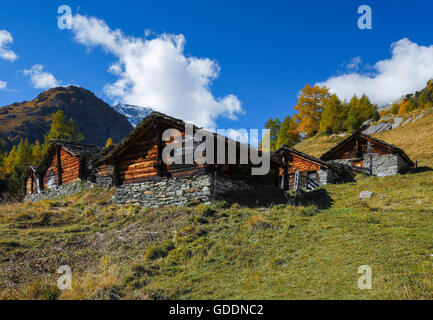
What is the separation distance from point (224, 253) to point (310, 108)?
56.0m

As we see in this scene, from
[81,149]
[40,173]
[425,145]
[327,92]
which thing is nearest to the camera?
[81,149]

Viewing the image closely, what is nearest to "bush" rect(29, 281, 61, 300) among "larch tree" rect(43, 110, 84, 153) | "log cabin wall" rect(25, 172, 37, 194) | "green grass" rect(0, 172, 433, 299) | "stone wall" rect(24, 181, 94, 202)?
"green grass" rect(0, 172, 433, 299)

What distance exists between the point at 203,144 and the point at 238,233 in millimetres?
5707

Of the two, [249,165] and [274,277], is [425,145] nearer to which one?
[249,165]

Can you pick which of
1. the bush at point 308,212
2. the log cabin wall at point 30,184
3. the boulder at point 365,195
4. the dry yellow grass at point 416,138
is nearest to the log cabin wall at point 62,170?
the log cabin wall at point 30,184

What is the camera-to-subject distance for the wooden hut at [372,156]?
25.0 meters

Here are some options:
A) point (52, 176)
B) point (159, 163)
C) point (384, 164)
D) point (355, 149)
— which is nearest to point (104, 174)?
point (52, 176)

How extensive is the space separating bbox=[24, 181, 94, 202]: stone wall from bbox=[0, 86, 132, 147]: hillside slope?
97156mm

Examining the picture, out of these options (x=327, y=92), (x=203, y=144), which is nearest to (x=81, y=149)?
(x=203, y=144)

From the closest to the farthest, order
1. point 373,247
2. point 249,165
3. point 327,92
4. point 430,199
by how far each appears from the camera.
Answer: point 373,247, point 430,199, point 249,165, point 327,92

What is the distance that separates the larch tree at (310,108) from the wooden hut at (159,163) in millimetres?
44463

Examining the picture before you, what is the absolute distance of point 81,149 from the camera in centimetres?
2552

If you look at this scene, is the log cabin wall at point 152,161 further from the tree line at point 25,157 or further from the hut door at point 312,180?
the tree line at point 25,157

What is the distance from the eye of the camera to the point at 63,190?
81.8ft
